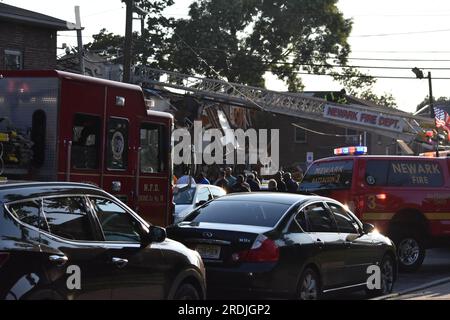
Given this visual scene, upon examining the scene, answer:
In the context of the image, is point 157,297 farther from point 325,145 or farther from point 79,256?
point 325,145

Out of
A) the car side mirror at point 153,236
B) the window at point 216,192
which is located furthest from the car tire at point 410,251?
the car side mirror at point 153,236

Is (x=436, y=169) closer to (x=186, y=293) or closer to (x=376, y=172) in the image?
(x=376, y=172)

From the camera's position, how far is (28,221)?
18.9 feet

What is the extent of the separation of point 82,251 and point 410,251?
1014cm

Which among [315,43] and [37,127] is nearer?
[37,127]

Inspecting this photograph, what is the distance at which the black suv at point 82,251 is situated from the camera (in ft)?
18.1

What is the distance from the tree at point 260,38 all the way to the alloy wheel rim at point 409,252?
126 ft

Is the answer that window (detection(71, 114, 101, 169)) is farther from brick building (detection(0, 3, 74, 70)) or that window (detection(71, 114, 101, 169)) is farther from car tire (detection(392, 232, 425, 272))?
brick building (detection(0, 3, 74, 70))

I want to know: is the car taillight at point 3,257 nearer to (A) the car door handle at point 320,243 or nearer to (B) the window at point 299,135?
(A) the car door handle at point 320,243

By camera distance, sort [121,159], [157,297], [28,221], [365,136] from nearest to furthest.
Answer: [28,221] < [157,297] < [121,159] < [365,136]

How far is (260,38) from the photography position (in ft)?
183

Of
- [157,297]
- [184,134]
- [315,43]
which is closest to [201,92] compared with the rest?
[184,134]

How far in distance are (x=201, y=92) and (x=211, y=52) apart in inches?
609

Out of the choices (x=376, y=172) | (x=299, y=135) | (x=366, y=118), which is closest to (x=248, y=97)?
(x=366, y=118)
